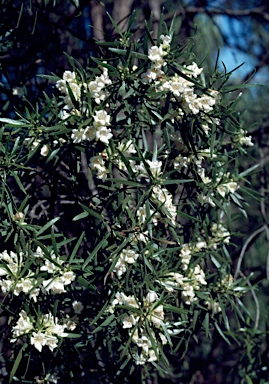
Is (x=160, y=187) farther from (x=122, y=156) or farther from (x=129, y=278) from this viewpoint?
(x=129, y=278)

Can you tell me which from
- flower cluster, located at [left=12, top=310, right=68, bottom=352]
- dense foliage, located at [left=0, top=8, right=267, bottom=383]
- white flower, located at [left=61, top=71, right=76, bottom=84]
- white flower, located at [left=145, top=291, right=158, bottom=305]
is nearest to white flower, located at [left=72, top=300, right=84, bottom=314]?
dense foliage, located at [left=0, top=8, right=267, bottom=383]

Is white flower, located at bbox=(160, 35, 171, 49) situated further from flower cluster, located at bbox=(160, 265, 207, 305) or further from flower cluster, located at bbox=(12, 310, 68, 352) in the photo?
flower cluster, located at bbox=(12, 310, 68, 352)

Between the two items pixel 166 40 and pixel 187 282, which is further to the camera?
pixel 187 282

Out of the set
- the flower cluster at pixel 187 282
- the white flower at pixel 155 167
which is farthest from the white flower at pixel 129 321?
the white flower at pixel 155 167

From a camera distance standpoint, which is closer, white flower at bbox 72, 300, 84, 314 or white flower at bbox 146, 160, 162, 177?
white flower at bbox 146, 160, 162, 177

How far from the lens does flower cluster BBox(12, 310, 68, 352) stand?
1.37 m

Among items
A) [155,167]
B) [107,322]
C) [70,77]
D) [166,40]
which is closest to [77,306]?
[107,322]

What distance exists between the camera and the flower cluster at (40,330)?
137 cm

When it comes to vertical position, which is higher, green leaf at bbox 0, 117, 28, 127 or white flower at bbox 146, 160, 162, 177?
green leaf at bbox 0, 117, 28, 127

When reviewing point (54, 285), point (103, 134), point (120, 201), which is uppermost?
point (103, 134)

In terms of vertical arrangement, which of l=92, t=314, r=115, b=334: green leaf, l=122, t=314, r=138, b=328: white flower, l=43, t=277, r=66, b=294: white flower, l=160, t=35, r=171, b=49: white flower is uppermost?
l=160, t=35, r=171, b=49: white flower

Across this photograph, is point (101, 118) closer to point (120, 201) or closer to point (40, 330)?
point (120, 201)

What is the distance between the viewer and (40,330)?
4.53ft

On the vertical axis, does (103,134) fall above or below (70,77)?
below
